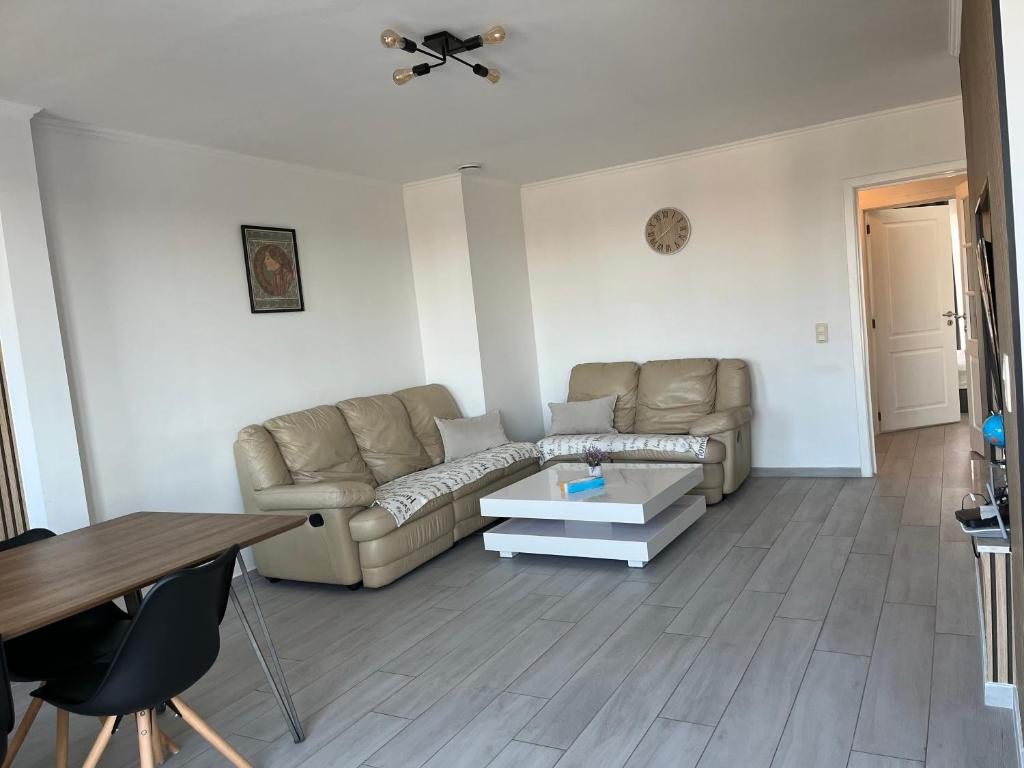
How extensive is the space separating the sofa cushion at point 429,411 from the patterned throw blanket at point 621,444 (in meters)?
0.73

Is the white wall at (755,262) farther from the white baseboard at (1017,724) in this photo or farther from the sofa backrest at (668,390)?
the white baseboard at (1017,724)

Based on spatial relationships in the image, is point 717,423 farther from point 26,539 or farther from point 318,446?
point 26,539

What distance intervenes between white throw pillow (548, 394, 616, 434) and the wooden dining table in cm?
330

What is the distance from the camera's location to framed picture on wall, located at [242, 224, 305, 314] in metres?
4.45

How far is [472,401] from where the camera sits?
18.8 ft

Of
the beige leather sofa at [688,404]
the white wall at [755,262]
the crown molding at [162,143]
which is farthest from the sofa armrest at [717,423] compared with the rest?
the crown molding at [162,143]

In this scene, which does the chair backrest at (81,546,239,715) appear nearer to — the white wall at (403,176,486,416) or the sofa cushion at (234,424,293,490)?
the sofa cushion at (234,424,293,490)

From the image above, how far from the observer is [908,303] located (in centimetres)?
662

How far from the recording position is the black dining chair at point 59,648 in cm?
214

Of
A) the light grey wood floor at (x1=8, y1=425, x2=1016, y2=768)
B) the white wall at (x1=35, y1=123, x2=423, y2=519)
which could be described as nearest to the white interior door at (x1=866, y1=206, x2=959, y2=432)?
the light grey wood floor at (x1=8, y1=425, x2=1016, y2=768)

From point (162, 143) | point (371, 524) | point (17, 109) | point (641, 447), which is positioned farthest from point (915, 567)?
point (17, 109)

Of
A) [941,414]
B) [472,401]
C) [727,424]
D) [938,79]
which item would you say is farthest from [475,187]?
[941,414]

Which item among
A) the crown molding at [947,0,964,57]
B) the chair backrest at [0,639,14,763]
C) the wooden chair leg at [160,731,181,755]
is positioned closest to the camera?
the chair backrest at [0,639,14,763]

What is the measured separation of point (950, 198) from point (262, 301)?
5.88m
